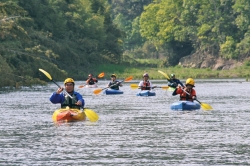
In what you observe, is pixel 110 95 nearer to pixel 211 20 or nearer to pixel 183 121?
pixel 183 121

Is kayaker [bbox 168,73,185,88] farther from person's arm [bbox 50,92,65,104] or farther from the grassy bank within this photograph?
the grassy bank

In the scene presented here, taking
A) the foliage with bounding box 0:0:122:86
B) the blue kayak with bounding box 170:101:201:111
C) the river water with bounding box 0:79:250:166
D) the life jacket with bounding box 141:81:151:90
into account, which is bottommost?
the river water with bounding box 0:79:250:166

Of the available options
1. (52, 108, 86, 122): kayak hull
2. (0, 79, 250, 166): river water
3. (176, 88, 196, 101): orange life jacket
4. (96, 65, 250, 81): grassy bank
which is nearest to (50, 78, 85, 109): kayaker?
(52, 108, 86, 122): kayak hull

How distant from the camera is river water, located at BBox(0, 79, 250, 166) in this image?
18.3 meters

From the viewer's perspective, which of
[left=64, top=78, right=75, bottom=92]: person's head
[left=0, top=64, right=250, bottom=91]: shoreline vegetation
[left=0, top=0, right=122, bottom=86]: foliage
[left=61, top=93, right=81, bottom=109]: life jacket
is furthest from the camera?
[left=0, top=64, right=250, bottom=91]: shoreline vegetation

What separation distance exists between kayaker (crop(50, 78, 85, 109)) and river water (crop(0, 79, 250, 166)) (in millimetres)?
750

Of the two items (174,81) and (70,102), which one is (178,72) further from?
(70,102)

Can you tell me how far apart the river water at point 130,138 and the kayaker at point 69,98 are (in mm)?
750

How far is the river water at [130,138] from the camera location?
719 inches

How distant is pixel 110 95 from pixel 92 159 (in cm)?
2931

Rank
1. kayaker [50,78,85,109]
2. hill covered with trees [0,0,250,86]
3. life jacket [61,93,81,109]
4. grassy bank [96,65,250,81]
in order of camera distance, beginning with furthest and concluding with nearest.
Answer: grassy bank [96,65,250,81] < hill covered with trees [0,0,250,86] < life jacket [61,93,81,109] < kayaker [50,78,85,109]

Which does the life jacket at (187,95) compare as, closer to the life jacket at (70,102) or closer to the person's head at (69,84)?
the life jacket at (70,102)

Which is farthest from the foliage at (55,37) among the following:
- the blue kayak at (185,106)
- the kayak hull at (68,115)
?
the kayak hull at (68,115)

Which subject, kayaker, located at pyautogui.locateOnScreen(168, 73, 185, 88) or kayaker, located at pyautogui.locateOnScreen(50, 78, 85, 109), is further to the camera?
kayaker, located at pyautogui.locateOnScreen(168, 73, 185, 88)
